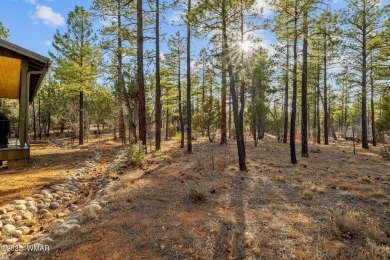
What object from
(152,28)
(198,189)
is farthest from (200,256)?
(152,28)

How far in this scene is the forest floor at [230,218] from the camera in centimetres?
315

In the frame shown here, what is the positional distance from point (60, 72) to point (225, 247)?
19634mm

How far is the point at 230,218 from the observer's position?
4148 millimetres

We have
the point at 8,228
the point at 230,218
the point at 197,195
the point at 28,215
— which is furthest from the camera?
the point at 197,195

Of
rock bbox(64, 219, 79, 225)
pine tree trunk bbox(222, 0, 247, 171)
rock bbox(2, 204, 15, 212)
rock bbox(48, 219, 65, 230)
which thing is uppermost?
pine tree trunk bbox(222, 0, 247, 171)

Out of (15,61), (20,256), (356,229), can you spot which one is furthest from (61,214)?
(15,61)

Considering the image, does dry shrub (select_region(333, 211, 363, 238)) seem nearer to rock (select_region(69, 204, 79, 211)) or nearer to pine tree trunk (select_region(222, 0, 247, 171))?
pine tree trunk (select_region(222, 0, 247, 171))

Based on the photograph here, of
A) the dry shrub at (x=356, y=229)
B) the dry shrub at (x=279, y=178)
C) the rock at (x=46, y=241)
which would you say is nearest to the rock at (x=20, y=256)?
the rock at (x=46, y=241)

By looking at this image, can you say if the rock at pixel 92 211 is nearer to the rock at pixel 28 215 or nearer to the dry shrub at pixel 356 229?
the rock at pixel 28 215

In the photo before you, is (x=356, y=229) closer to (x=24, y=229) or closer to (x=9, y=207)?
(x=24, y=229)

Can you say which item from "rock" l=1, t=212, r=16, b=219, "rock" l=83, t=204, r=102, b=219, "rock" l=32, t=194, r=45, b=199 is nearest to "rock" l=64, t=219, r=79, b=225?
"rock" l=83, t=204, r=102, b=219

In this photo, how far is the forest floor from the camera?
10.3 feet

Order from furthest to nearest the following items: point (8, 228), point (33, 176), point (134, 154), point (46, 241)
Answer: point (134, 154)
point (33, 176)
point (8, 228)
point (46, 241)

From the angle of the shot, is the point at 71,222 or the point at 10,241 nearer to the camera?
the point at 10,241
